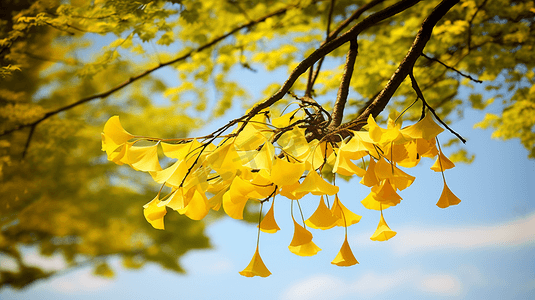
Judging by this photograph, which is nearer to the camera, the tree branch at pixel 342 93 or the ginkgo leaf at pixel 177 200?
the ginkgo leaf at pixel 177 200

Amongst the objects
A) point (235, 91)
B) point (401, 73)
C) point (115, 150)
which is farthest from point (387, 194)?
point (235, 91)

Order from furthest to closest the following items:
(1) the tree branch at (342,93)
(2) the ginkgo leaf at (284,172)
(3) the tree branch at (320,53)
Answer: (1) the tree branch at (342,93)
(3) the tree branch at (320,53)
(2) the ginkgo leaf at (284,172)

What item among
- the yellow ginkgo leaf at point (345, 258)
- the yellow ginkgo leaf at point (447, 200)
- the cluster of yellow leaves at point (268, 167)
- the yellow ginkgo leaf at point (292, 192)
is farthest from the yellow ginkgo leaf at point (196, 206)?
the yellow ginkgo leaf at point (447, 200)

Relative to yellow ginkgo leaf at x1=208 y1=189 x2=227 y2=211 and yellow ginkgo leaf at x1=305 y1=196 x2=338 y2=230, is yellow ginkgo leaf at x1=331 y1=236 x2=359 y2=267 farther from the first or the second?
yellow ginkgo leaf at x1=208 y1=189 x2=227 y2=211

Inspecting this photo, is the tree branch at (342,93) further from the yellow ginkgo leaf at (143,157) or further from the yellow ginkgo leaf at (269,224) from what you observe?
the yellow ginkgo leaf at (143,157)

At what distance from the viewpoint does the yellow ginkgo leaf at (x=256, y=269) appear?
51cm

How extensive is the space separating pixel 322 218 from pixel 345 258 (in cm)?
8

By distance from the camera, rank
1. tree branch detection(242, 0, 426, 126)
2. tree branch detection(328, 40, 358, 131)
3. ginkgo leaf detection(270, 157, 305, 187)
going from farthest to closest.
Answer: tree branch detection(328, 40, 358, 131) < tree branch detection(242, 0, 426, 126) < ginkgo leaf detection(270, 157, 305, 187)

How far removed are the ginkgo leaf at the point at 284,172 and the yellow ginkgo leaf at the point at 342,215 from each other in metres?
0.16

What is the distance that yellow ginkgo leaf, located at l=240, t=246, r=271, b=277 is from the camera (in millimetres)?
505

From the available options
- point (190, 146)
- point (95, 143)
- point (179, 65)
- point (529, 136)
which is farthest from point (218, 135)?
point (95, 143)

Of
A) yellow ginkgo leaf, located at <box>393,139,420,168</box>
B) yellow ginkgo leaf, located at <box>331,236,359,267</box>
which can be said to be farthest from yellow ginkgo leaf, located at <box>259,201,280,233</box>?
yellow ginkgo leaf, located at <box>393,139,420,168</box>

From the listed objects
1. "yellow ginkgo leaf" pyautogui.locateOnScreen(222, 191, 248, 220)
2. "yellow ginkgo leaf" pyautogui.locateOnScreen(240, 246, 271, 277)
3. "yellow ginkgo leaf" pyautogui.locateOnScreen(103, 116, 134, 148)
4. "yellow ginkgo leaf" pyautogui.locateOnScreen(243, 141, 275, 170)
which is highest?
"yellow ginkgo leaf" pyautogui.locateOnScreen(103, 116, 134, 148)

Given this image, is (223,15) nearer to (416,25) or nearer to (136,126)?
(416,25)
